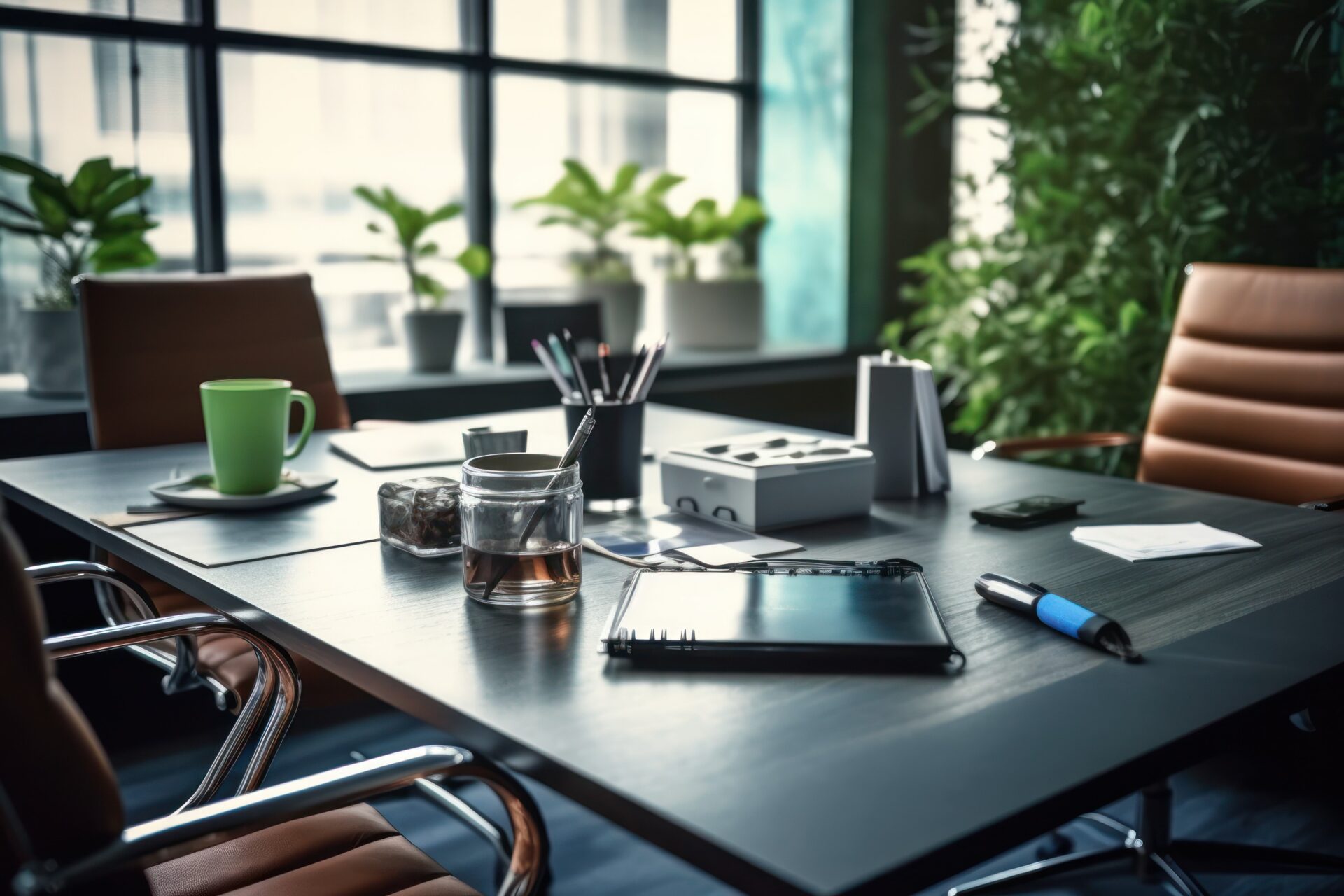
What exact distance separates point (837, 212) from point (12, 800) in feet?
12.0

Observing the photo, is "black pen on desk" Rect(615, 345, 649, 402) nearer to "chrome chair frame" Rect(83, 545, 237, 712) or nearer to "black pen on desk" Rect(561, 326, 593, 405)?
"black pen on desk" Rect(561, 326, 593, 405)

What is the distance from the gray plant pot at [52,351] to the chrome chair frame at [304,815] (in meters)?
2.06

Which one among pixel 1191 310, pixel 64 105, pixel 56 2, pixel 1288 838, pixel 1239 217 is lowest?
pixel 1288 838

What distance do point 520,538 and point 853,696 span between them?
14.4 inches

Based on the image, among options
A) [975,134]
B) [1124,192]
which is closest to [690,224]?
[1124,192]

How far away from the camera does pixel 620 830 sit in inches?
72.0

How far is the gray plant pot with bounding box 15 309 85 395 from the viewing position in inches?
101

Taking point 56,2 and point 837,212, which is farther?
point 837,212

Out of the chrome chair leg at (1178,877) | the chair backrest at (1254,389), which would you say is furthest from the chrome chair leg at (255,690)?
the chair backrest at (1254,389)

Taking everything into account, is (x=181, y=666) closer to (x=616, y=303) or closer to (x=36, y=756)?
(x=36, y=756)

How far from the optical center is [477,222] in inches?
136

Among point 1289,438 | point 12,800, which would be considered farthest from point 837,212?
point 12,800

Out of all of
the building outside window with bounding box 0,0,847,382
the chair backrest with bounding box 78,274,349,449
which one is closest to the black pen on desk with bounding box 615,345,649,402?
the chair backrest with bounding box 78,274,349,449

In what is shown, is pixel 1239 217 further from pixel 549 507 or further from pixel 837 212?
pixel 549 507
